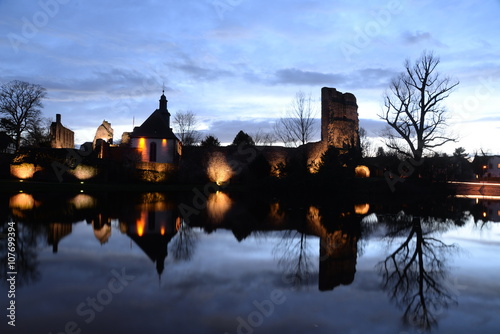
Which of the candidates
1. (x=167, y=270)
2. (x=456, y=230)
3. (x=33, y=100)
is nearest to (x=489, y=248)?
(x=456, y=230)

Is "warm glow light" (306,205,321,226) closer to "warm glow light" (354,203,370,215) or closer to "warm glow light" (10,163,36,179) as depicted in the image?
"warm glow light" (354,203,370,215)

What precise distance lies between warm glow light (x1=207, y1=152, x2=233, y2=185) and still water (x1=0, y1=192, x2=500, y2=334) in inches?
1126

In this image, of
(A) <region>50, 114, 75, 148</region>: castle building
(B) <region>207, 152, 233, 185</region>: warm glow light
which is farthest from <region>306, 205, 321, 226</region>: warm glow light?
(A) <region>50, 114, 75, 148</region>: castle building

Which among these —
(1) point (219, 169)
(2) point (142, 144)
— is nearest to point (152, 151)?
(2) point (142, 144)

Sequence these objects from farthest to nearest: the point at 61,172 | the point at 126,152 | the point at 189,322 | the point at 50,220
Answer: the point at 126,152 → the point at 61,172 → the point at 50,220 → the point at 189,322

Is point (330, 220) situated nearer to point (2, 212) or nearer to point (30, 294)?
point (30, 294)

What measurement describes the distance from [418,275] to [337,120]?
34.5 meters

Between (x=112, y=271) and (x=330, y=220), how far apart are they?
9.68 metres

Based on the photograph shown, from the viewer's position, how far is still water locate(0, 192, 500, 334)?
16.8 feet

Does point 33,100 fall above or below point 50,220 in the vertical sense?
above

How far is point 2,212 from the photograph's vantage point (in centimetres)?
1471

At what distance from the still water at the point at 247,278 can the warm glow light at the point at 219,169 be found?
93.9 feet
